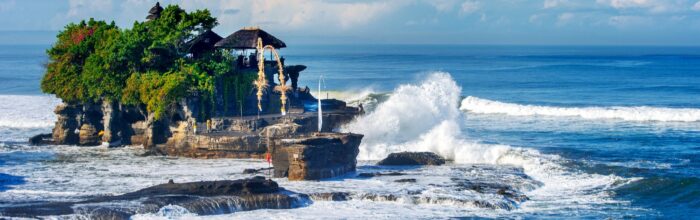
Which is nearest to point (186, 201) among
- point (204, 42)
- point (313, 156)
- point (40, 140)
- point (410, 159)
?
point (313, 156)

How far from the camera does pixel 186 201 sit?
36.3 m

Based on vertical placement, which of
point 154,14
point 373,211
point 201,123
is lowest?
point 373,211

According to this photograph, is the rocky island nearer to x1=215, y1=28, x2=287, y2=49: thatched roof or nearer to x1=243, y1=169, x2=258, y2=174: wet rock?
x1=215, y1=28, x2=287, y2=49: thatched roof

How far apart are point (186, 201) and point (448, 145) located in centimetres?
1755

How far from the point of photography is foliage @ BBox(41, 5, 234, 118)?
5222 cm

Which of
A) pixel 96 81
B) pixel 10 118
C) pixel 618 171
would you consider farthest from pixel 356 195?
pixel 10 118

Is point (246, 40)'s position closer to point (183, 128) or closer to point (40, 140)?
point (183, 128)

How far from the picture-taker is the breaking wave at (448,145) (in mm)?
40875

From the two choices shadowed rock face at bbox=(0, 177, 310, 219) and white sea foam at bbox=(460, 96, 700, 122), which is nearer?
shadowed rock face at bbox=(0, 177, 310, 219)

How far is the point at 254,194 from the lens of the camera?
37531 mm

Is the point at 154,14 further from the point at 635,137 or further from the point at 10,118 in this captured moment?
the point at 635,137

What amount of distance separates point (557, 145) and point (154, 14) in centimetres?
2200

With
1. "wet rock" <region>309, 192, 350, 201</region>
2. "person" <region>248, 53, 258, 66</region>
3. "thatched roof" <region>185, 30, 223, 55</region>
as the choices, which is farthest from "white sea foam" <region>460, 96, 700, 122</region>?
"wet rock" <region>309, 192, 350, 201</region>

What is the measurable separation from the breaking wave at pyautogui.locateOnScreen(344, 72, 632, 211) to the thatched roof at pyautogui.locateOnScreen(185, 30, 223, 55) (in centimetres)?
832
